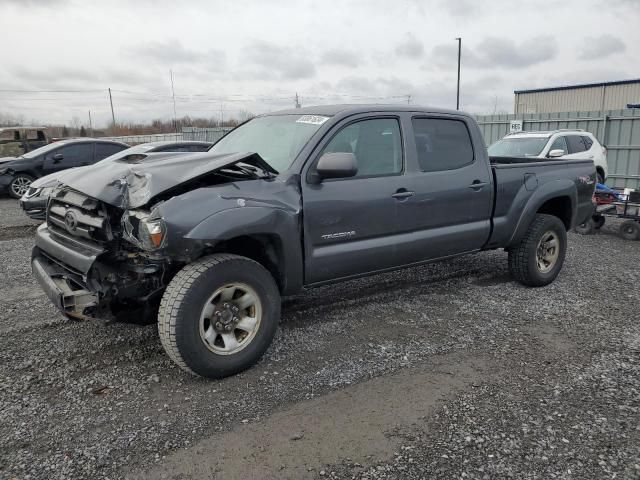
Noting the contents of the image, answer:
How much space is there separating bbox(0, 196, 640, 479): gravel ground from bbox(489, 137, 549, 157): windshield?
6.55 meters

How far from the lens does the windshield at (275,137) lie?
13.4 ft

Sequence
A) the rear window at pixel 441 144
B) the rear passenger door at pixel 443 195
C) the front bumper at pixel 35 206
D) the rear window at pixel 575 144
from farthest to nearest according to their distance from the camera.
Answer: the rear window at pixel 575 144 < the front bumper at pixel 35 206 < the rear window at pixel 441 144 < the rear passenger door at pixel 443 195

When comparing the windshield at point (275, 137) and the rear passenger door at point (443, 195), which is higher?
the windshield at point (275, 137)

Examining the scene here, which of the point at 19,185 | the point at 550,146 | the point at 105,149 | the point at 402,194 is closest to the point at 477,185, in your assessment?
the point at 402,194

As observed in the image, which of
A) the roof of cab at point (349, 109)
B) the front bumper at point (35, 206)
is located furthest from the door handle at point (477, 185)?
the front bumper at point (35, 206)

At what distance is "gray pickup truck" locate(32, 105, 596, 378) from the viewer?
3.31m

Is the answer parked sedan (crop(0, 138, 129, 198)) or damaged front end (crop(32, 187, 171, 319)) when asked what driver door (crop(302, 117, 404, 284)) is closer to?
damaged front end (crop(32, 187, 171, 319))

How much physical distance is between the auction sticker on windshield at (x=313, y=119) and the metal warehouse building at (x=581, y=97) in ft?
83.9

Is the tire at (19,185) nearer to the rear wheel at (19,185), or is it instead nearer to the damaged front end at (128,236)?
the rear wheel at (19,185)

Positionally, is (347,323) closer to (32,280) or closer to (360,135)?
(360,135)

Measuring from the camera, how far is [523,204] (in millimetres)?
5375

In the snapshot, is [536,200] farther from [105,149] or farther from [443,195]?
[105,149]

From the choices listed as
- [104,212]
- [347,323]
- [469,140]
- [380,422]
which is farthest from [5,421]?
[469,140]

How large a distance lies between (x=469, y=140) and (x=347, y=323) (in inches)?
87.4
